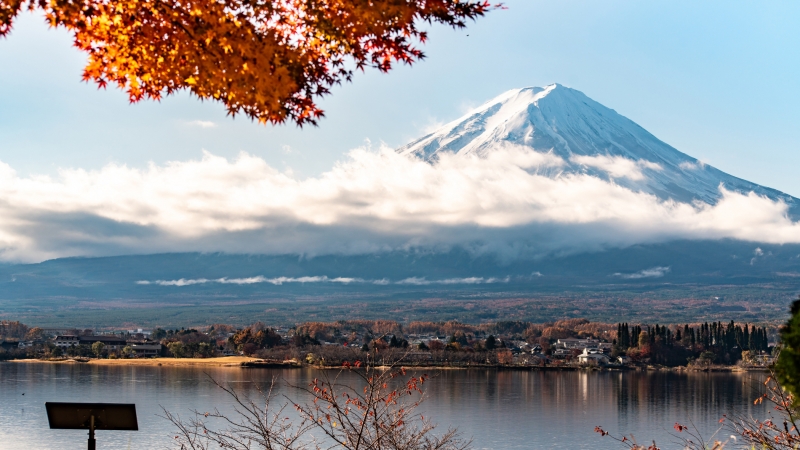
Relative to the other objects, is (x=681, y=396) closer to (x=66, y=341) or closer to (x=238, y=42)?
(x=238, y=42)

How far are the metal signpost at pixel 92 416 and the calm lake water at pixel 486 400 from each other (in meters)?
15.1

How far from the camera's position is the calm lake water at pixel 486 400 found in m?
26.4

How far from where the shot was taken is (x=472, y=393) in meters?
40.2

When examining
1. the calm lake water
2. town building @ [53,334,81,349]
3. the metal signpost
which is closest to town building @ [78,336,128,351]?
town building @ [53,334,81,349]

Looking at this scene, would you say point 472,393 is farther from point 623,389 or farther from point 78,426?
point 78,426

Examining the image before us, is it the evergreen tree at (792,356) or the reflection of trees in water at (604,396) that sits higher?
the evergreen tree at (792,356)

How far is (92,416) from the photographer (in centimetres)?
605

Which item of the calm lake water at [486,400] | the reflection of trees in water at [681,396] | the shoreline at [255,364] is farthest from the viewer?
the shoreline at [255,364]

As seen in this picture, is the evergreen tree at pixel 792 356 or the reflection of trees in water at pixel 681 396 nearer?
the evergreen tree at pixel 792 356

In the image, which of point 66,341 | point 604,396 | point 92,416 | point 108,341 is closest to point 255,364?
point 108,341

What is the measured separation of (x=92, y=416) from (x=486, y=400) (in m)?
32.3

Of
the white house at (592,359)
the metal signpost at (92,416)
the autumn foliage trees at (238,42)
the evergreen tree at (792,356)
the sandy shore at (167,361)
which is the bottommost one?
the white house at (592,359)

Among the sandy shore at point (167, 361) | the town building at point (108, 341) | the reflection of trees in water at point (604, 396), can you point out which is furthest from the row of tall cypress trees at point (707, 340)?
the town building at point (108, 341)

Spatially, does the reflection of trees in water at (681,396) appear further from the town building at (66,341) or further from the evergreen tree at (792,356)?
the town building at (66,341)
